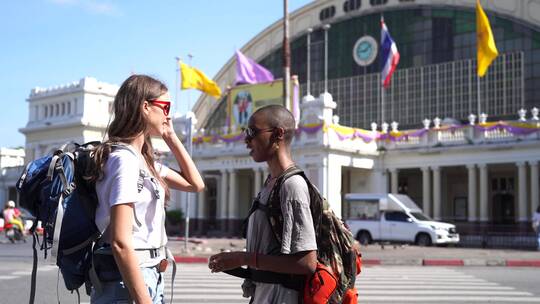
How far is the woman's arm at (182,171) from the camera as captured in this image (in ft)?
14.6

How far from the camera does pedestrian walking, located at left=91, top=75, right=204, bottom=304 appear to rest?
3.55 meters

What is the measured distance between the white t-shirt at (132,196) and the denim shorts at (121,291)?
0.16 metres

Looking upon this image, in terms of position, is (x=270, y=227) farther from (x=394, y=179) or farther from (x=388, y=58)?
(x=388, y=58)

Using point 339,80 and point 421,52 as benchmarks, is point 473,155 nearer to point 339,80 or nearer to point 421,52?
point 421,52

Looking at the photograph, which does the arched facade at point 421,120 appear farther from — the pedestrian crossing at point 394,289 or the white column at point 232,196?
Answer: the pedestrian crossing at point 394,289

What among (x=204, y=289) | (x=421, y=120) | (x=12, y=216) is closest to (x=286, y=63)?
(x=12, y=216)

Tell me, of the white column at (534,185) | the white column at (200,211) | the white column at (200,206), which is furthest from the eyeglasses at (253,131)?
the white column at (200,206)

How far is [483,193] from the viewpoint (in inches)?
1556

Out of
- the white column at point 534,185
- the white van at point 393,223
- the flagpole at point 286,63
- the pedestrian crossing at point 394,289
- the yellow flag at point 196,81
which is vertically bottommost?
the pedestrian crossing at point 394,289

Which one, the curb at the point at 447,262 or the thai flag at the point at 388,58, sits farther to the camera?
the thai flag at the point at 388,58

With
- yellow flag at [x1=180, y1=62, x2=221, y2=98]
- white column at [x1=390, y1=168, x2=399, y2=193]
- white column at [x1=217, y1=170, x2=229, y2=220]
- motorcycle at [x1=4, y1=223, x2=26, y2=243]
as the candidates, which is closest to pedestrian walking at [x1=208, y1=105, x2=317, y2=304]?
motorcycle at [x1=4, y1=223, x2=26, y2=243]

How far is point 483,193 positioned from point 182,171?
1465 inches

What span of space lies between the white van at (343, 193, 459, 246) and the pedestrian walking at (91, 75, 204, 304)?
30.1 meters

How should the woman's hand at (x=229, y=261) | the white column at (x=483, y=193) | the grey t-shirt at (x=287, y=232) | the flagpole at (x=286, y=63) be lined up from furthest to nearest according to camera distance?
the white column at (x=483, y=193) → the flagpole at (x=286, y=63) → the woman's hand at (x=229, y=261) → the grey t-shirt at (x=287, y=232)
